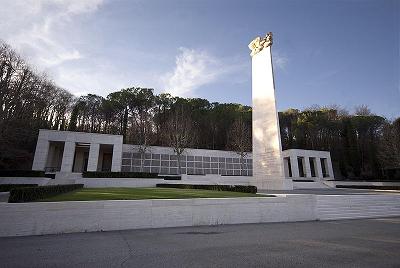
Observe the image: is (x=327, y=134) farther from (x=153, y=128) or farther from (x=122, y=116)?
(x=122, y=116)

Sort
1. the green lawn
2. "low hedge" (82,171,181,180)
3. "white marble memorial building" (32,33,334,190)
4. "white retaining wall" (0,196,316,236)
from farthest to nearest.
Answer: "low hedge" (82,171,181,180) → "white marble memorial building" (32,33,334,190) → the green lawn → "white retaining wall" (0,196,316,236)

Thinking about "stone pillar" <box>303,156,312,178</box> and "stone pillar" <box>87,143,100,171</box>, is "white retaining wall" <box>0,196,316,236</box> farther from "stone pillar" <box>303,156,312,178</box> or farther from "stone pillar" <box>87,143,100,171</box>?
"stone pillar" <box>303,156,312,178</box>

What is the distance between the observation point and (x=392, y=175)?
43656 millimetres

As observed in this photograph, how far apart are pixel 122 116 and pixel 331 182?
36406mm

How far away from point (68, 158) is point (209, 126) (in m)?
27.0

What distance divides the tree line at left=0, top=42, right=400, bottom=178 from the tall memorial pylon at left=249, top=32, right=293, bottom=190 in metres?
13.0

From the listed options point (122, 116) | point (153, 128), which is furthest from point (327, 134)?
point (122, 116)

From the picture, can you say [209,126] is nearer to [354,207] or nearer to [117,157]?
[117,157]

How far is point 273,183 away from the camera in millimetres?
23156

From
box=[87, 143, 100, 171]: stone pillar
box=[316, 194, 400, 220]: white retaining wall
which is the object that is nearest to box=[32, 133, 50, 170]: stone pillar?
box=[87, 143, 100, 171]: stone pillar

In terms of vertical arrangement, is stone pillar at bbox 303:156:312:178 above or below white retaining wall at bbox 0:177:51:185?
above

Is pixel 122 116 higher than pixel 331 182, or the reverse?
pixel 122 116

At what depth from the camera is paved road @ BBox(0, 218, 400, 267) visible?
15.3 feet

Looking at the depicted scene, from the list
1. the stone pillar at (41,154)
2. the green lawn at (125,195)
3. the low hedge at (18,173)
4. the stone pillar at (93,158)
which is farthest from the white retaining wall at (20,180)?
the green lawn at (125,195)
